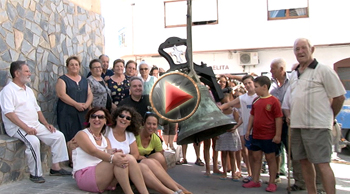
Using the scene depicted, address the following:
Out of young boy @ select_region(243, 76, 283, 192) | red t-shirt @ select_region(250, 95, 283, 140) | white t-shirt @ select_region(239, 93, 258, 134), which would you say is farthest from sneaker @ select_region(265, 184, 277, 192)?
white t-shirt @ select_region(239, 93, 258, 134)

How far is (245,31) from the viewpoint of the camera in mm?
15742

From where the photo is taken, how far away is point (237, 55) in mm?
16141

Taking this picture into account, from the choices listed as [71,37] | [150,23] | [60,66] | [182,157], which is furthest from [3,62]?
[150,23]

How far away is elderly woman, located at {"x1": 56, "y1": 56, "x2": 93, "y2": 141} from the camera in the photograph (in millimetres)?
5301

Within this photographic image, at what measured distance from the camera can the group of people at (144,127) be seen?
3.98 meters

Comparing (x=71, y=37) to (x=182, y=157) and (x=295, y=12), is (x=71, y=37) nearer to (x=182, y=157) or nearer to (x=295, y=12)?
(x=182, y=157)

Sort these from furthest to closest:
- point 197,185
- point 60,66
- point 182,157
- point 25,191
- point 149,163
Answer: point 182,157
point 60,66
point 197,185
point 149,163
point 25,191

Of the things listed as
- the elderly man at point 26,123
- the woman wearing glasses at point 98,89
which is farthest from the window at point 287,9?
the elderly man at point 26,123

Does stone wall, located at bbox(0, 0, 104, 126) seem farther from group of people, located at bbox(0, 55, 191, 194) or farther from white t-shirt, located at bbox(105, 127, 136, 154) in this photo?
white t-shirt, located at bbox(105, 127, 136, 154)

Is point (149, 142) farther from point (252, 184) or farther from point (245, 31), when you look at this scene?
point (245, 31)

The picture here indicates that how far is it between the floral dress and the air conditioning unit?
10.5 m

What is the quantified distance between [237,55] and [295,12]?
2961mm

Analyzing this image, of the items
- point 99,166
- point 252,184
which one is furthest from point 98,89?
point 252,184
